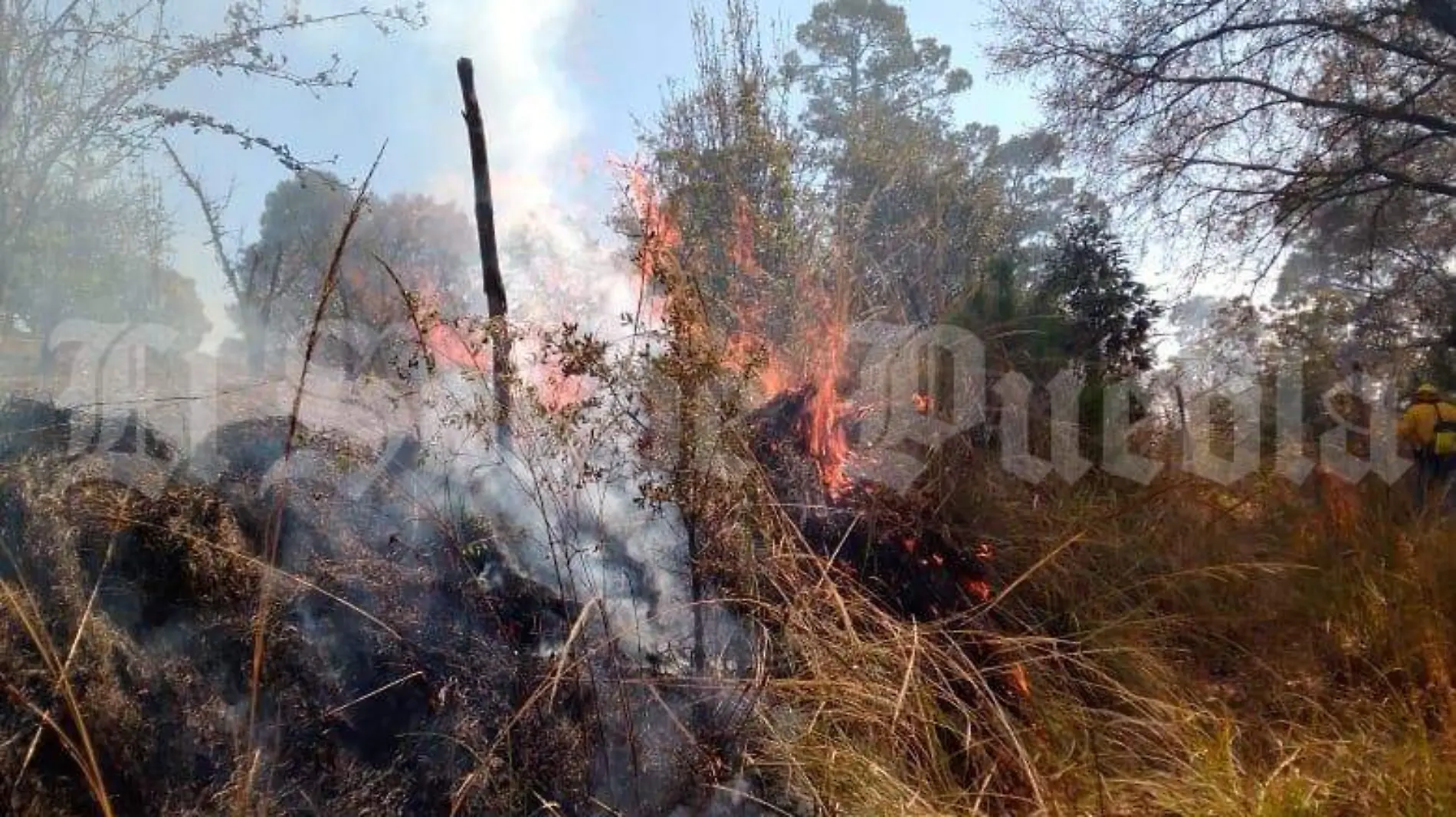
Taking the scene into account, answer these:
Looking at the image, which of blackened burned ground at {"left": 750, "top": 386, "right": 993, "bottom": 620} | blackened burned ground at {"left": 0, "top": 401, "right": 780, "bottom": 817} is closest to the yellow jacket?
blackened burned ground at {"left": 750, "top": 386, "right": 993, "bottom": 620}

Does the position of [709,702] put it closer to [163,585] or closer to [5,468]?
[163,585]

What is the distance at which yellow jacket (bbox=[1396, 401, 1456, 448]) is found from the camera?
6.22m

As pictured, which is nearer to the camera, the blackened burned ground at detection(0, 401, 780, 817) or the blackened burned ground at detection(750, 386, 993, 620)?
the blackened burned ground at detection(0, 401, 780, 817)

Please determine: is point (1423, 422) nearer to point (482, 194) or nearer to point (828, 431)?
point (828, 431)

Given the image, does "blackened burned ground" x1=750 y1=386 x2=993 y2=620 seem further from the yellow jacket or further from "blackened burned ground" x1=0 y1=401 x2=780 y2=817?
the yellow jacket

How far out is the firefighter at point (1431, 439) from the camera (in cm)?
610

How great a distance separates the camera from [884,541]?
3.98 m

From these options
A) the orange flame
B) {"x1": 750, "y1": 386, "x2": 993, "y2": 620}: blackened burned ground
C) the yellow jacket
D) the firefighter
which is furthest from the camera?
the yellow jacket

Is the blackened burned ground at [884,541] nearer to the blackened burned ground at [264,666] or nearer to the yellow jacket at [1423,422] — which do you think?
the blackened burned ground at [264,666]

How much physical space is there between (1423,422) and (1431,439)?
0.44 feet

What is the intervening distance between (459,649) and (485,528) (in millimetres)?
534

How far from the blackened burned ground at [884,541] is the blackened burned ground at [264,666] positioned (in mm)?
1306

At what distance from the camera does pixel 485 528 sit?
10.6 feet

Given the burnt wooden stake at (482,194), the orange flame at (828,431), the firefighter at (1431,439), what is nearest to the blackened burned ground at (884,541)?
the orange flame at (828,431)
